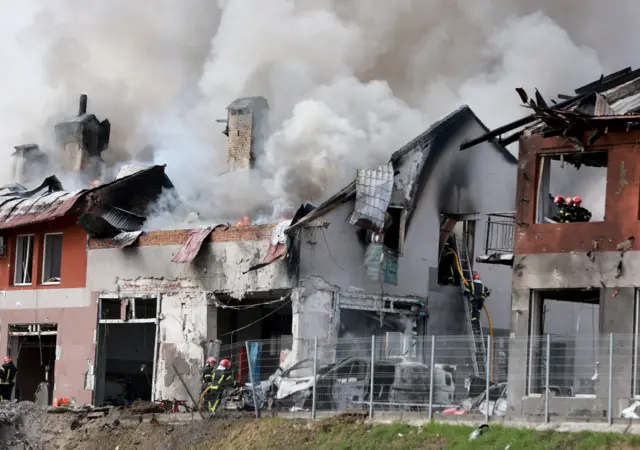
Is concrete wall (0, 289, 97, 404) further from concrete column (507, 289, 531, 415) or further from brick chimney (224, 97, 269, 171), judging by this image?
concrete column (507, 289, 531, 415)

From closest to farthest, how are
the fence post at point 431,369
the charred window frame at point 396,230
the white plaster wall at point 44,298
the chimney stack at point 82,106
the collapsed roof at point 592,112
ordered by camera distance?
the fence post at point 431,369
the collapsed roof at point 592,112
the charred window frame at point 396,230
the white plaster wall at point 44,298
the chimney stack at point 82,106

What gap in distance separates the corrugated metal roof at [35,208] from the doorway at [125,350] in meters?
2.78

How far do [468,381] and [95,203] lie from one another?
14001 mm

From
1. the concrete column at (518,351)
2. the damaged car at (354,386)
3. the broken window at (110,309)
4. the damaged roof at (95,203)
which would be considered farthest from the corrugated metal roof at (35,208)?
the concrete column at (518,351)

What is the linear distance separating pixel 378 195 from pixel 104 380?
9737 millimetres

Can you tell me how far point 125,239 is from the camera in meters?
29.9

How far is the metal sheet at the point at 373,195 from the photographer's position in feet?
88.8

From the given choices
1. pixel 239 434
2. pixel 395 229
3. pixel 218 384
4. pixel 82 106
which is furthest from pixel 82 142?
pixel 239 434

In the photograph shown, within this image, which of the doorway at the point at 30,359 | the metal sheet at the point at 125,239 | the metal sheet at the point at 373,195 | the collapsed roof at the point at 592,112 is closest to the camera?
the collapsed roof at the point at 592,112

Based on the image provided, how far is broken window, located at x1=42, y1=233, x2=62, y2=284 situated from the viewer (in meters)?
32.1

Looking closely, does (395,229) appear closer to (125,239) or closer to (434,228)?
(434,228)

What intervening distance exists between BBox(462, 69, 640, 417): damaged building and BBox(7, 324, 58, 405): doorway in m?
15.7

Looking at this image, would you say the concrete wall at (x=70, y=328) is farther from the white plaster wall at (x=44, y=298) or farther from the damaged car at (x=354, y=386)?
the damaged car at (x=354, y=386)

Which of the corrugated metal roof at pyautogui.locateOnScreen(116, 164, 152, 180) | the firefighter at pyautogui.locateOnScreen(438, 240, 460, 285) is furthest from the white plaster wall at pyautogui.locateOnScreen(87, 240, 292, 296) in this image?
the firefighter at pyautogui.locateOnScreen(438, 240, 460, 285)
